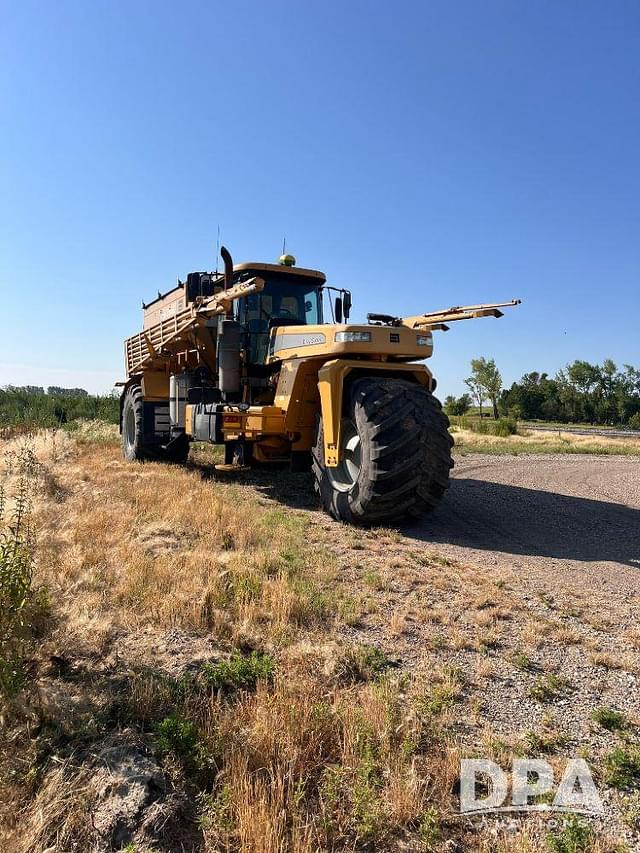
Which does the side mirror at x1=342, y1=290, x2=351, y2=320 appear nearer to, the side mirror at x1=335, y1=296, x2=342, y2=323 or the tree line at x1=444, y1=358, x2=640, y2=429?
the side mirror at x1=335, y1=296, x2=342, y2=323

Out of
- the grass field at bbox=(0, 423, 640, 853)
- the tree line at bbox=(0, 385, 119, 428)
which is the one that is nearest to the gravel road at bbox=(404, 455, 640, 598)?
the grass field at bbox=(0, 423, 640, 853)

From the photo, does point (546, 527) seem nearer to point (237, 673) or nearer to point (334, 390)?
point (334, 390)

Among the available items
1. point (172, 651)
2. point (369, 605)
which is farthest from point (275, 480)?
point (172, 651)

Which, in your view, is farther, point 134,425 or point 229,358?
point 134,425

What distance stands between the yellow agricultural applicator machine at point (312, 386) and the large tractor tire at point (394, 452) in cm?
1

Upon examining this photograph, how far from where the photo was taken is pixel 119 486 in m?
7.95

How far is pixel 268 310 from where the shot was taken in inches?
352

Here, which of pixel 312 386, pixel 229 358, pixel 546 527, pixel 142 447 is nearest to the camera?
pixel 546 527

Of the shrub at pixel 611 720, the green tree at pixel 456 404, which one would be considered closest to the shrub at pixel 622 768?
the shrub at pixel 611 720

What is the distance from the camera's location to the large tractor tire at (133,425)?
1174 cm

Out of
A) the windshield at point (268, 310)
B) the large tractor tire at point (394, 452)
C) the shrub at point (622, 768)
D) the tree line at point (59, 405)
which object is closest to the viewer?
the shrub at point (622, 768)

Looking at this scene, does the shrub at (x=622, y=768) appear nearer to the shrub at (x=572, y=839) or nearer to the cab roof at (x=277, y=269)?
the shrub at (x=572, y=839)

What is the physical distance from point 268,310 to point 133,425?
5359 millimetres

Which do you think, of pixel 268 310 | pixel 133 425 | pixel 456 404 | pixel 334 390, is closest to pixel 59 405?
pixel 133 425
